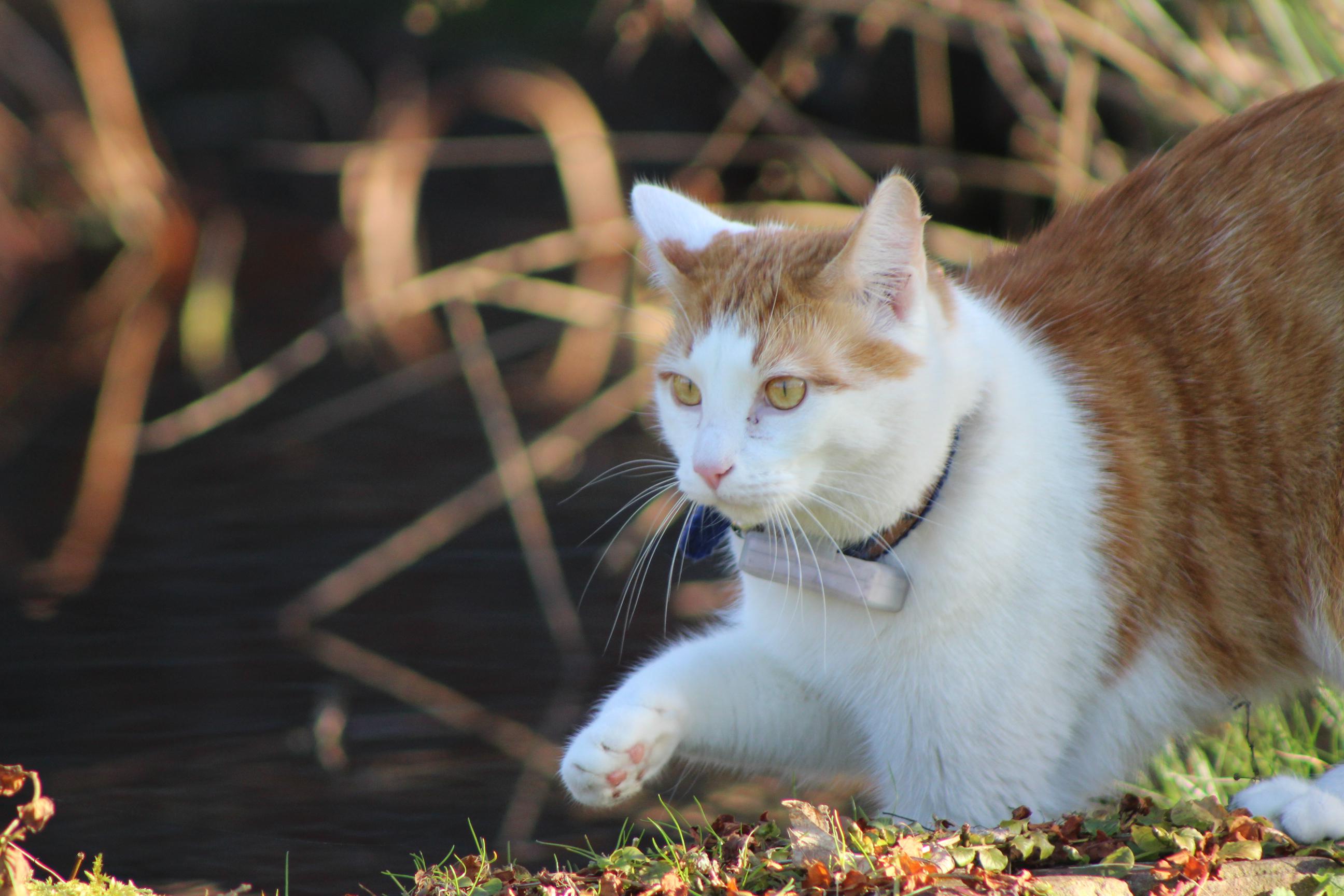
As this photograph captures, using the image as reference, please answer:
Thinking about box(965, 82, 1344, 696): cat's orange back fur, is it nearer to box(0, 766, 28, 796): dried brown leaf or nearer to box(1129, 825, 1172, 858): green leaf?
box(1129, 825, 1172, 858): green leaf

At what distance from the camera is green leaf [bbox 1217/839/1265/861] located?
1.73 m

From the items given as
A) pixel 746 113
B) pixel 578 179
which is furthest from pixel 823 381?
pixel 746 113

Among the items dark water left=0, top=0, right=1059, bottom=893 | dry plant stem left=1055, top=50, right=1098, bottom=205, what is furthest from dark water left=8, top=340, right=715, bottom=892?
dry plant stem left=1055, top=50, right=1098, bottom=205

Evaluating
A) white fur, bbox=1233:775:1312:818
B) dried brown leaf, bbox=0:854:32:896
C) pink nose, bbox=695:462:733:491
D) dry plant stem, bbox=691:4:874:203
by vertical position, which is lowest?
white fur, bbox=1233:775:1312:818

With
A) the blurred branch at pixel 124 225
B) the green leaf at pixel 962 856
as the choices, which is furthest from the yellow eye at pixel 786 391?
the blurred branch at pixel 124 225

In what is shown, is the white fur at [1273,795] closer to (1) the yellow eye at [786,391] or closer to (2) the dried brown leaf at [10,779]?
(1) the yellow eye at [786,391]

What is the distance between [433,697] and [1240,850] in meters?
1.88

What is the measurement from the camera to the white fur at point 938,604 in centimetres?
198

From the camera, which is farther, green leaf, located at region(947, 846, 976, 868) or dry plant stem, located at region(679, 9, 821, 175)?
dry plant stem, located at region(679, 9, 821, 175)

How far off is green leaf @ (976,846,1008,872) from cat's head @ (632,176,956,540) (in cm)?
49

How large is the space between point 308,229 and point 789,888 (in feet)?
23.8

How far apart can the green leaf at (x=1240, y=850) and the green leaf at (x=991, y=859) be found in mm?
260

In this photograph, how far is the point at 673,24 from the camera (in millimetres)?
4172

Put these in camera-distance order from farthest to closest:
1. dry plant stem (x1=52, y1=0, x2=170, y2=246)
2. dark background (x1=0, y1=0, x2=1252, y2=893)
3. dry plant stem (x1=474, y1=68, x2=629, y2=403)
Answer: dry plant stem (x1=52, y1=0, x2=170, y2=246) → dry plant stem (x1=474, y1=68, x2=629, y2=403) → dark background (x1=0, y1=0, x2=1252, y2=893)
